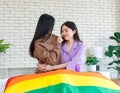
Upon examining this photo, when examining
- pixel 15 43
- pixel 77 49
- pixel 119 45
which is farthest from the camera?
pixel 119 45

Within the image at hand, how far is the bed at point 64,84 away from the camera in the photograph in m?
1.69

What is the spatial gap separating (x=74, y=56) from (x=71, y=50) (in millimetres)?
91

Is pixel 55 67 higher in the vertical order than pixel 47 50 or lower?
lower

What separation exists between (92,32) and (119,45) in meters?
0.72

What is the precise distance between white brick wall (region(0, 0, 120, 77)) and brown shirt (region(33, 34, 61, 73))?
10.3 ft

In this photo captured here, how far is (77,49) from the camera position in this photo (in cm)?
266

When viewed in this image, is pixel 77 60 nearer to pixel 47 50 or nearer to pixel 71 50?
pixel 71 50

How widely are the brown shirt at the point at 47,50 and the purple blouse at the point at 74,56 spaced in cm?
20

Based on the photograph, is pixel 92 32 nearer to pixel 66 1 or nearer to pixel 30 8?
pixel 66 1

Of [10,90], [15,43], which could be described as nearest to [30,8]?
[15,43]

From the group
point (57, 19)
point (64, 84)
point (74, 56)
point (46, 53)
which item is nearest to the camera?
point (64, 84)

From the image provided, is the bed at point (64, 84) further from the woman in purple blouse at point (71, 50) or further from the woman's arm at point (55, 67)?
the woman in purple blouse at point (71, 50)

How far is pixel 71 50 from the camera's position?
2.67m

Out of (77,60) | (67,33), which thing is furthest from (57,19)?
(77,60)
